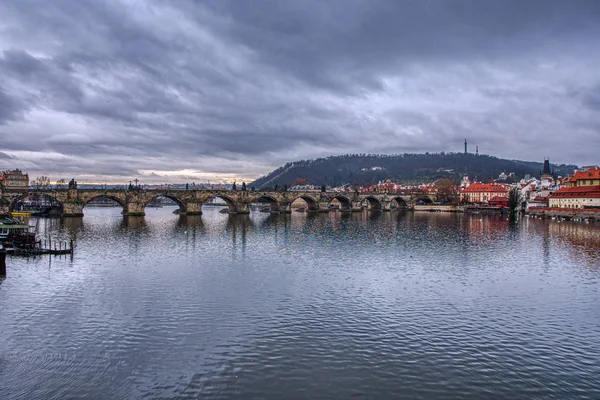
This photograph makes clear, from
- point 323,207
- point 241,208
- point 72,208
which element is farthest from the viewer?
point 323,207

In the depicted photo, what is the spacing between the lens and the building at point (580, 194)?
94312 mm

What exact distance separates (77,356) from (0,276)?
17556 mm

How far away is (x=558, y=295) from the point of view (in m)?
25.5

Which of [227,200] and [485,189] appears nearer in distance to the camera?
[227,200]

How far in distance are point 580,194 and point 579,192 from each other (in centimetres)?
118

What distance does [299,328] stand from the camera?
755 inches

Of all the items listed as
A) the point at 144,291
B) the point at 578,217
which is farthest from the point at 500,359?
the point at 578,217

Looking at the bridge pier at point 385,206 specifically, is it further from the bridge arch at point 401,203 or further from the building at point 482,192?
the building at point 482,192

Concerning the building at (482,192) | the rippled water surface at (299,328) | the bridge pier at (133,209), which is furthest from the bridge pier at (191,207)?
the building at (482,192)

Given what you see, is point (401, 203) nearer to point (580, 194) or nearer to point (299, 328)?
point (580, 194)

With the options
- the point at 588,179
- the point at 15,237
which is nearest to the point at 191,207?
the point at 15,237

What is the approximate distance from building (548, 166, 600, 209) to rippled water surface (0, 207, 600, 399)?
2682 inches

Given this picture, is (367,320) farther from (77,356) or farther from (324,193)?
(324,193)

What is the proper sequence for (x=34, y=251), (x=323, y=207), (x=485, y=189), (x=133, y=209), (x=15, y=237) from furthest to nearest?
(x=485, y=189), (x=323, y=207), (x=133, y=209), (x=15, y=237), (x=34, y=251)
